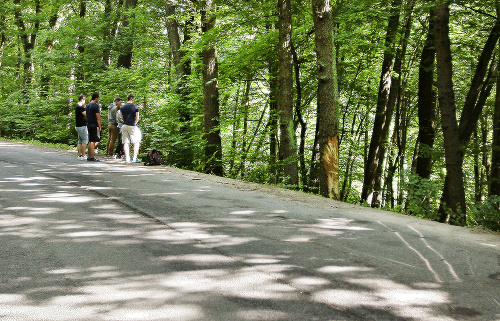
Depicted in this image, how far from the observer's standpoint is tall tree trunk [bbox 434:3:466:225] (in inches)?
360

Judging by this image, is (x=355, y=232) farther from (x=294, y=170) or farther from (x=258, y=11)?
(x=258, y=11)

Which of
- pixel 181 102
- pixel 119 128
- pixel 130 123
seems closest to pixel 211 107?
pixel 181 102

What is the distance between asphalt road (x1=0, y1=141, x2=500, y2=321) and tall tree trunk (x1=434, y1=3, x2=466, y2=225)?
378 cm

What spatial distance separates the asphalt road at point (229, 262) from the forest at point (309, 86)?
2.30 m

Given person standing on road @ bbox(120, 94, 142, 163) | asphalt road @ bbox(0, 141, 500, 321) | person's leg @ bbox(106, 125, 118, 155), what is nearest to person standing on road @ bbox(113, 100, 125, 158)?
person's leg @ bbox(106, 125, 118, 155)

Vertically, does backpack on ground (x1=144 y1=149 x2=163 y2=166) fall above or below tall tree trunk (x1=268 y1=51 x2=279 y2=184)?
below

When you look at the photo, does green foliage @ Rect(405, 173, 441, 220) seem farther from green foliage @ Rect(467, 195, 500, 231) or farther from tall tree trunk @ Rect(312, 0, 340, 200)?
tall tree trunk @ Rect(312, 0, 340, 200)

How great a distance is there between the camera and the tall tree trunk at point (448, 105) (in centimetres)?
916

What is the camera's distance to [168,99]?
53.0ft

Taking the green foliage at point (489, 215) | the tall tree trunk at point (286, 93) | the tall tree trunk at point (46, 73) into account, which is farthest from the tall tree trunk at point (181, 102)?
the green foliage at point (489, 215)

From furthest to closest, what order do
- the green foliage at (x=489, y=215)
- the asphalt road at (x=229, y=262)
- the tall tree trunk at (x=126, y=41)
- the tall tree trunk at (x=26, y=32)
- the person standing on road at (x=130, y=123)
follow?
the tall tree trunk at (x=26, y=32)
the tall tree trunk at (x=126, y=41)
the person standing on road at (x=130, y=123)
the green foliage at (x=489, y=215)
the asphalt road at (x=229, y=262)

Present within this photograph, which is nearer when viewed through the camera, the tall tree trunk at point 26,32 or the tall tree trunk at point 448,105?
the tall tree trunk at point 448,105

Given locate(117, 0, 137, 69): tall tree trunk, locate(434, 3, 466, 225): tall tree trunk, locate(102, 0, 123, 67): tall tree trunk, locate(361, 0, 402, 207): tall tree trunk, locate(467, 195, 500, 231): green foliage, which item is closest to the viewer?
locate(467, 195, 500, 231): green foliage

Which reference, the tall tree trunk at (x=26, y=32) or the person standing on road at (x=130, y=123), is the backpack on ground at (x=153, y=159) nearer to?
the person standing on road at (x=130, y=123)
